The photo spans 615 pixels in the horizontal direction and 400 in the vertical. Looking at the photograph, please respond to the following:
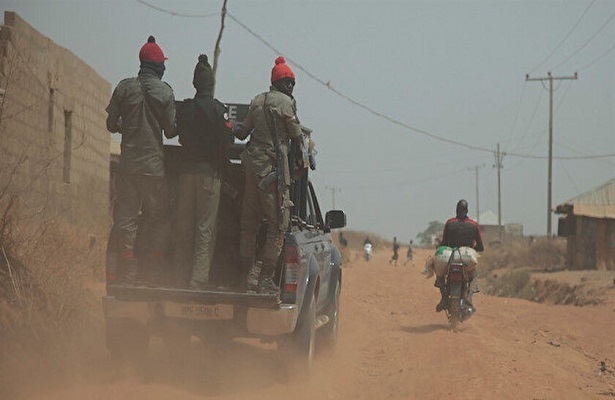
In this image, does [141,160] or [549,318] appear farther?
[549,318]

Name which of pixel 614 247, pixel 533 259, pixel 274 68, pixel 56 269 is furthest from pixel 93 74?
pixel 533 259

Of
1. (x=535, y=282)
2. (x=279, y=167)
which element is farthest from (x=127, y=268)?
(x=535, y=282)

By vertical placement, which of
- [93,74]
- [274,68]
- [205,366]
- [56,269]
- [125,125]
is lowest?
[205,366]

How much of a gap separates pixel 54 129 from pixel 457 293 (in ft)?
28.9

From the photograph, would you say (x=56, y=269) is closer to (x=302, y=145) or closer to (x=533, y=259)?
(x=302, y=145)

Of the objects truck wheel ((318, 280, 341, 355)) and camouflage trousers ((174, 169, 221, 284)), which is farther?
truck wheel ((318, 280, 341, 355))

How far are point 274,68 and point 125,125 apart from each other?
1539 millimetres

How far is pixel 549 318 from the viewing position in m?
16.6

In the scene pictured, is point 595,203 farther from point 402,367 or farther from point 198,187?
point 198,187

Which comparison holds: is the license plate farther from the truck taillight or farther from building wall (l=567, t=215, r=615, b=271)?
building wall (l=567, t=215, r=615, b=271)

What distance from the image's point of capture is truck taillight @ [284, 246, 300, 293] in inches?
307

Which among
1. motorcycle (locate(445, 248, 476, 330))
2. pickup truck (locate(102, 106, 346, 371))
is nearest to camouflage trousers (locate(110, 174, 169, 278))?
pickup truck (locate(102, 106, 346, 371))

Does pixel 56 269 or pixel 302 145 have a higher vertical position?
pixel 302 145

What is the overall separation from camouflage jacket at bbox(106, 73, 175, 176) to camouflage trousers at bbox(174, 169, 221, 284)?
12.3 inches
